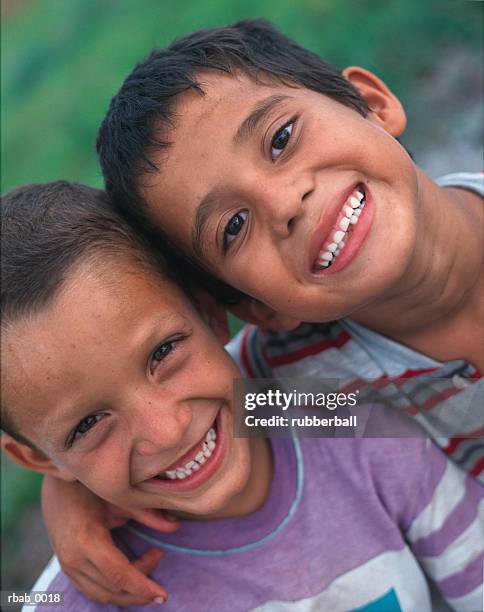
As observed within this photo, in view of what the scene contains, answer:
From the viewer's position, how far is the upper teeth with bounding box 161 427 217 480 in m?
1.14

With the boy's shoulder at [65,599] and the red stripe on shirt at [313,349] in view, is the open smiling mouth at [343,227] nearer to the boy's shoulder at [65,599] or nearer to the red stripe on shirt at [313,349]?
the red stripe on shirt at [313,349]

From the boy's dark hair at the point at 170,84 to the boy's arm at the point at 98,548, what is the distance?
0.51 meters

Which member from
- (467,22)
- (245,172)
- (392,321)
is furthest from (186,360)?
(467,22)

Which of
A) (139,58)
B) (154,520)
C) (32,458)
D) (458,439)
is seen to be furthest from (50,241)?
(139,58)

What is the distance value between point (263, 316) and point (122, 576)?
51cm

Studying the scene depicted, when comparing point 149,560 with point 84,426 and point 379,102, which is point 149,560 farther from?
point 379,102

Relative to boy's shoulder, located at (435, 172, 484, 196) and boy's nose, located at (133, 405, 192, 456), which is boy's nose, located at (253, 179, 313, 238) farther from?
boy's shoulder, located at (435, 172, 484, 196)

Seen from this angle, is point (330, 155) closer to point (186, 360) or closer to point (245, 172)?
point (245, 172)

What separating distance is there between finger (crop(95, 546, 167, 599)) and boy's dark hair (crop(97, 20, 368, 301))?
1.84 ft

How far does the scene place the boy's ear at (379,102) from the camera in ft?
4.13

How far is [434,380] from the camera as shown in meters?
1.29

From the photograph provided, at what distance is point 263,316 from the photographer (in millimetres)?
1338

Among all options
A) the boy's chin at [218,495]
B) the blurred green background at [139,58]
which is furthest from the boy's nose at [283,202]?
the blurred green background at [139,58]

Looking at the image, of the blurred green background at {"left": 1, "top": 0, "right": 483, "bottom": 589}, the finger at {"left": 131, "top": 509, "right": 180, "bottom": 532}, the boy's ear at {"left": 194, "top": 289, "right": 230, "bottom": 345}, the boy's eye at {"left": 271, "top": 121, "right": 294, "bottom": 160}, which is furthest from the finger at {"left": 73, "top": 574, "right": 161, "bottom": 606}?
the boy's eye at {"left": 271, "top": 121, "right": 294, "bottom": 160}
